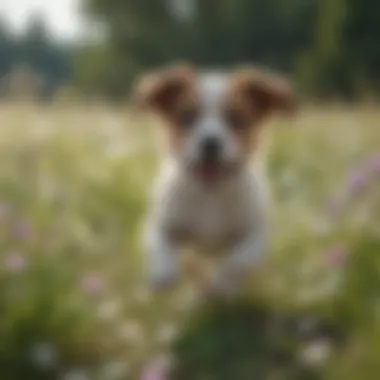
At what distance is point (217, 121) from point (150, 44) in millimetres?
152

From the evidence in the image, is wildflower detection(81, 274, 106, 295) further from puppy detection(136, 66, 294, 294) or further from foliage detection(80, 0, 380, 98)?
foliage detection(80, 0, 380, 98)

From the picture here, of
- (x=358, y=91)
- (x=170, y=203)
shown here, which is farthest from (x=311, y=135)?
(x=170, y=203)

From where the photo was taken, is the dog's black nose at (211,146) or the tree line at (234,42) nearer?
the dog's black nose at (211,146)

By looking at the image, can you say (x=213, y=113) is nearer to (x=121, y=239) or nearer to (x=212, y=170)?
(x=212, y=170)

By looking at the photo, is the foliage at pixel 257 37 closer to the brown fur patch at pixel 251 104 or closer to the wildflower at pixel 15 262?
the brown fur patch at pixel 251 104

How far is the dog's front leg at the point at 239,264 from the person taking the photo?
110cm

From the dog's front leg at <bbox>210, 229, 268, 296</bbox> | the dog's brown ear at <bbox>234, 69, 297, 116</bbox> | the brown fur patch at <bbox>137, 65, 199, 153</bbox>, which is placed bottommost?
the dog's front leg at <bbox>210, 229, 268, 296</bbox>

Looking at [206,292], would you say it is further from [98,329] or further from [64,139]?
[64,139]

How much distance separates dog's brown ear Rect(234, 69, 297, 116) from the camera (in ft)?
3.60

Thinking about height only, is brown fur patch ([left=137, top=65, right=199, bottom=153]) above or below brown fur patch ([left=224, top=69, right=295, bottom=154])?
above

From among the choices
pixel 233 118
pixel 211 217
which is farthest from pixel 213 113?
pixel 211 217

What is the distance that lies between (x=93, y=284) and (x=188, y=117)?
0.22 meters

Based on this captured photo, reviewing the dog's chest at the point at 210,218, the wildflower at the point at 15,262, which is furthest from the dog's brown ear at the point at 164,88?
the wildflower at the point at 15,262

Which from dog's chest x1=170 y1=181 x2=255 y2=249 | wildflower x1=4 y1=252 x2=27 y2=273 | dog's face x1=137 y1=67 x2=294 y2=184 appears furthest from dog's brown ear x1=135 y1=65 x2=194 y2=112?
wildflower x1=4 y1=252 x2=27 y2=273
